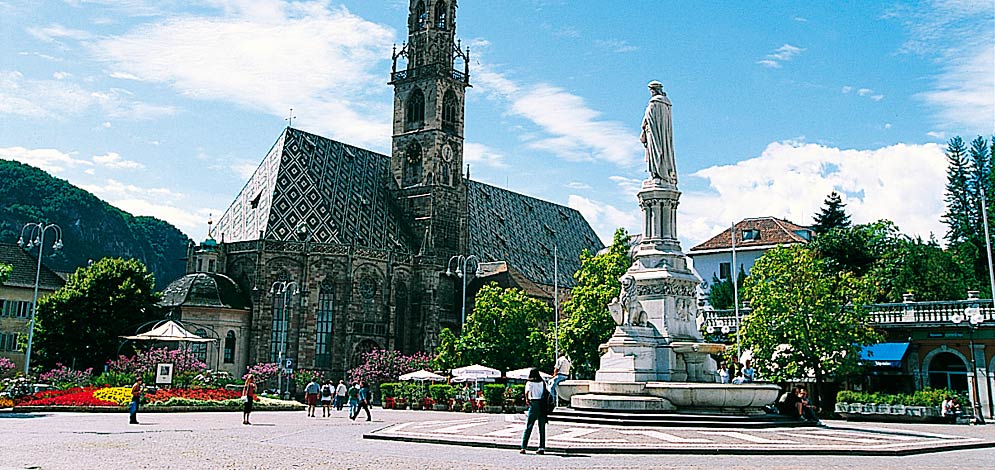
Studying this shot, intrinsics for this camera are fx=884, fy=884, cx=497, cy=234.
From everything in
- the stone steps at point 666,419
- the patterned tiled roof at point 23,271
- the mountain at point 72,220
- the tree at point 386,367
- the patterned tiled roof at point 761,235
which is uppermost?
the mountain at point 72,220

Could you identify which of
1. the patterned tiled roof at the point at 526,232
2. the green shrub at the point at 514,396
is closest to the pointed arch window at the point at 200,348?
the patterned tiled roof at the point at 526,232

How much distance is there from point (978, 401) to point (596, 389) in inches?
912

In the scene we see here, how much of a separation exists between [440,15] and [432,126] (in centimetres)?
1055

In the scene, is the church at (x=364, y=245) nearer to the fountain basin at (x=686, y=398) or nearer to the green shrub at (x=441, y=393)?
the green shrub at (x=441, y=393)

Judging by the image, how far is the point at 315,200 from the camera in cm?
6775

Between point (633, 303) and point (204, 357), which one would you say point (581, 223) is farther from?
point (633, 303)

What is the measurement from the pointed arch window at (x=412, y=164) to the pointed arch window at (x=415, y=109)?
6.35ft

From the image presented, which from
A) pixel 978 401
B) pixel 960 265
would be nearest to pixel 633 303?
pixel 978 401

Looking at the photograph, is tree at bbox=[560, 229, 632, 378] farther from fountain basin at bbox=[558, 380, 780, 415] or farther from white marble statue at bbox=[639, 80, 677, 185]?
fountain basin at bbox=[558, 380, 780, 415]

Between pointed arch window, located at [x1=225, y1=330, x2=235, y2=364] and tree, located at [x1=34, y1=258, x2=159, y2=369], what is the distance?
20.1 feet

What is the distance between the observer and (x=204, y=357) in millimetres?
57188

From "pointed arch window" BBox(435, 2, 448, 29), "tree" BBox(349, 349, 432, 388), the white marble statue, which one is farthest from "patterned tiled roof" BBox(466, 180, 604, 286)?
the white marble statue

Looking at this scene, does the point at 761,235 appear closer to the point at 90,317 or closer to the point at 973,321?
the point at 973,321

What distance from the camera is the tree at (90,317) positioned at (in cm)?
5197
